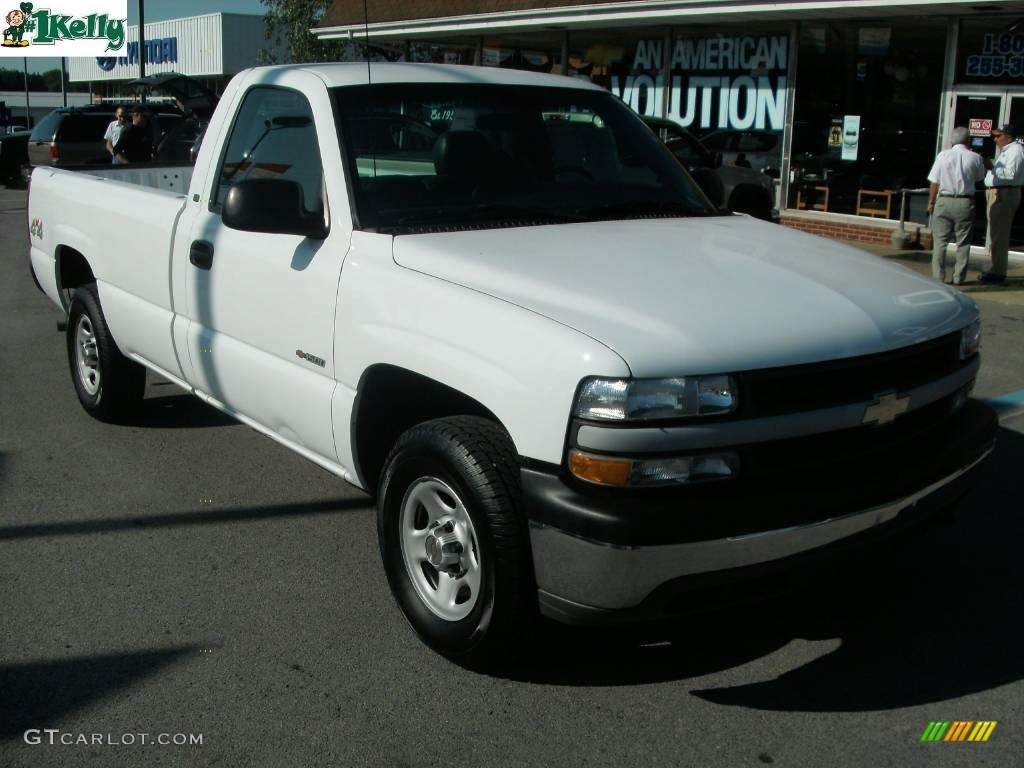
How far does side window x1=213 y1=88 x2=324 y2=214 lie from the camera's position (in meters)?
4.43

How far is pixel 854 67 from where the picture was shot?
49.5 ft

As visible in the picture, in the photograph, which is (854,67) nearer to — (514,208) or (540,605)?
(514,208)

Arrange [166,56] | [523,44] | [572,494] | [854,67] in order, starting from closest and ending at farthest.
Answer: [572,494]
[854,67]
[523,44]
[166,56]

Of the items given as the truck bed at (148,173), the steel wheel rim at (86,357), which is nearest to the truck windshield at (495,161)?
the steel wheel rim at (86,357)

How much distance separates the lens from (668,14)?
50.1 feet

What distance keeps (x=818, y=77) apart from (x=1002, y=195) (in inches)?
168

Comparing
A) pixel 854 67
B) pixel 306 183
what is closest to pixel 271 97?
pixel 306 183

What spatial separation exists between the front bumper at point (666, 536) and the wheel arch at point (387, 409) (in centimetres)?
66

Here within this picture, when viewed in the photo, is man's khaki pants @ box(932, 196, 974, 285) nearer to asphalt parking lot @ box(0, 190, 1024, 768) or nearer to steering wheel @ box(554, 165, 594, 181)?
asphalt parking lot @ box(0, 190, 1024, 768)

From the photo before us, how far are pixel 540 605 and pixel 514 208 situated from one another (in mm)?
1704

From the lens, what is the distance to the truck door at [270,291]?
4.14 metres

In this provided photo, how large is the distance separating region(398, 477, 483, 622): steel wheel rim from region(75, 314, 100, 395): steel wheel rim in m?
3.30

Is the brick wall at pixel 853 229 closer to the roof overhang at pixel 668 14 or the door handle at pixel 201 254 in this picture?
the roof overhang at pixel 668 14

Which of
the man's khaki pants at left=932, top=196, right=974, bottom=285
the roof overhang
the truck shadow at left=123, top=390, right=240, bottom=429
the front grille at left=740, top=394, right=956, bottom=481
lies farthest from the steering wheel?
the man's khaki pants at left=932, top=196, right=974, bottom=285
